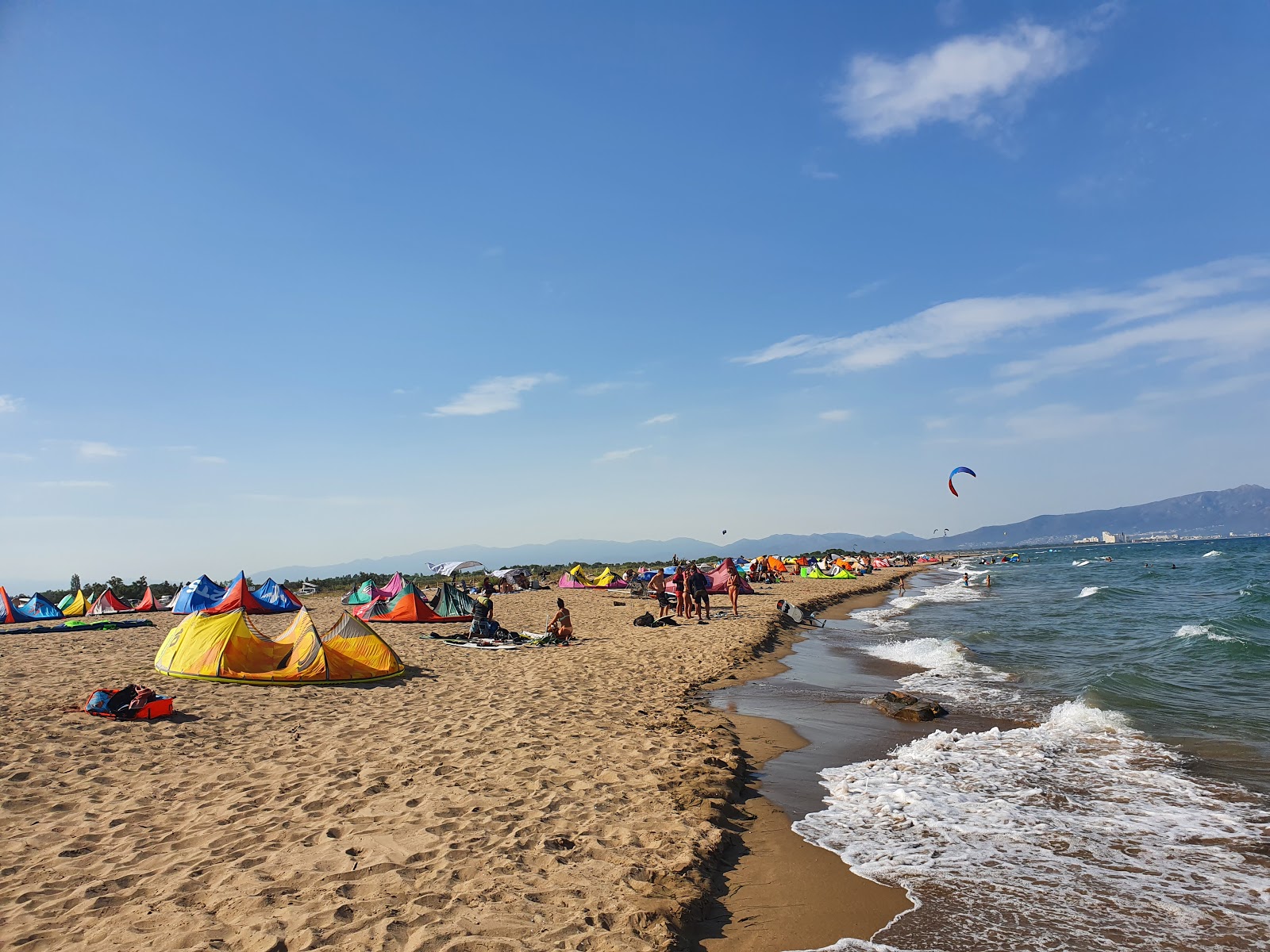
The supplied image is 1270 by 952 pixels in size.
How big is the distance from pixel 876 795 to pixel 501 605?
75.4 feet

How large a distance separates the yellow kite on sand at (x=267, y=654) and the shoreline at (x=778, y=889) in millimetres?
7312

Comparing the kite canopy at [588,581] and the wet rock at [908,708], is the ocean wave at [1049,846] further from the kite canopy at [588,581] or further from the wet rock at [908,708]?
the kite canopy at [588,581]

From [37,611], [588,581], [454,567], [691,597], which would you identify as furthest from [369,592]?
[588,581]

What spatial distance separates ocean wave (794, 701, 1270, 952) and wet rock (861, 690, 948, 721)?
1.46 meters

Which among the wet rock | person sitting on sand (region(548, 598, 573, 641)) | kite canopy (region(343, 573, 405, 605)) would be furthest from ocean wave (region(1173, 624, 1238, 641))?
kite canopy (region(343, 573, 405, 605))

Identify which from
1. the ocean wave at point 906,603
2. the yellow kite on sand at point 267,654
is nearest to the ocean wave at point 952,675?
the ocean wave at point 906,603

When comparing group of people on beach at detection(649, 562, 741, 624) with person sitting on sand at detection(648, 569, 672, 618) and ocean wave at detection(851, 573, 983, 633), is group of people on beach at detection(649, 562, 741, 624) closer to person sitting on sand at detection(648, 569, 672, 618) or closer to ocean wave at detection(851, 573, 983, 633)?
person sitting on sand at detection(648, 569, 672, 618)

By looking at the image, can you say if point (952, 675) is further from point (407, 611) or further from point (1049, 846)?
point (407, 611)

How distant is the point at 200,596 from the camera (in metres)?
22.9

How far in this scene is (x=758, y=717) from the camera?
998 cm

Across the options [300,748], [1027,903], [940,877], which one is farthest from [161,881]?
[1027,903]

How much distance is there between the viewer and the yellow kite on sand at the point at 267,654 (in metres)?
10.8

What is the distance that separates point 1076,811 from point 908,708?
3.73m

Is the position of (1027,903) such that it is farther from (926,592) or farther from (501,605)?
(926,592)
